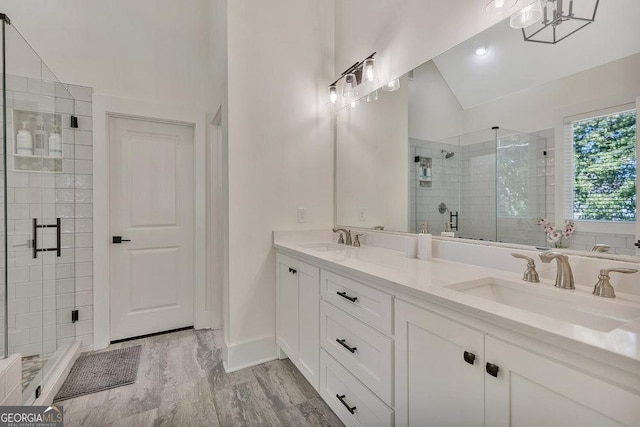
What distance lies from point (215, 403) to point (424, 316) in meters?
1.46

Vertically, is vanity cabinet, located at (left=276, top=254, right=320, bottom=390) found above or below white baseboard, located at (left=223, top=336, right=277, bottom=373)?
above

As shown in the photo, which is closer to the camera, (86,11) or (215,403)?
(215,403)

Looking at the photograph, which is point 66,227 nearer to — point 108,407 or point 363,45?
→ point 108,407

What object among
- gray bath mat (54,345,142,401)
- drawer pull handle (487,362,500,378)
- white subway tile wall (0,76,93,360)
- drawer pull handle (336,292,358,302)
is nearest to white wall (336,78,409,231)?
drawer pull handle (336,292,358,302)

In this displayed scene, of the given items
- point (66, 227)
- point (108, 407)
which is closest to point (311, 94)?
point (66, 227)

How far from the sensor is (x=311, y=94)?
2.41 m

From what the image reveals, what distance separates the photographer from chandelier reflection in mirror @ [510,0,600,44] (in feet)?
3.56

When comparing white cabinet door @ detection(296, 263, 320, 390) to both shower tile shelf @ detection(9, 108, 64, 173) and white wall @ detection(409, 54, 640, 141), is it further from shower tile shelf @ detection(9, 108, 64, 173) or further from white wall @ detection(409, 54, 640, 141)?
shower tile shelf @ detection(9, 108, 64, 173)

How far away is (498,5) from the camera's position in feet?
4.28

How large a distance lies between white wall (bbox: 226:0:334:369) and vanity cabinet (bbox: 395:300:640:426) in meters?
1.32

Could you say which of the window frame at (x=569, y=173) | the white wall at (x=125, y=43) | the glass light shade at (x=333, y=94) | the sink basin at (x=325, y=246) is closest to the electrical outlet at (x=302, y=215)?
the sink basin at (x=325, y=246)

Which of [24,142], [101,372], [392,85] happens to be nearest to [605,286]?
[392,85]

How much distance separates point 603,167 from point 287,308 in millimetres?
1815

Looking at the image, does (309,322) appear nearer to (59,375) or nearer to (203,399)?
(203,399)
